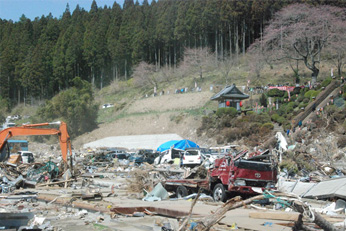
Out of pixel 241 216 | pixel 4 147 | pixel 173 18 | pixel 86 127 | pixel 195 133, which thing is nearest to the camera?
pixel 241 216

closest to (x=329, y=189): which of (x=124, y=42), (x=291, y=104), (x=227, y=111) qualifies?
(x=291, y=104)

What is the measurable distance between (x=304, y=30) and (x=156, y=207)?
46305 mm

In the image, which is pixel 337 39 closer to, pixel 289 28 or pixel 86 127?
pixel 289 28

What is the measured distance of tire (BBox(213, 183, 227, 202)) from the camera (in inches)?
568

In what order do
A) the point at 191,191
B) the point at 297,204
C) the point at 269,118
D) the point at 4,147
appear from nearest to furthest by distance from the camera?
the point at 297,204
the point at 191,191
the point at 4,147
the point at 269,118

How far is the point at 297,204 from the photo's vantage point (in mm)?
8266

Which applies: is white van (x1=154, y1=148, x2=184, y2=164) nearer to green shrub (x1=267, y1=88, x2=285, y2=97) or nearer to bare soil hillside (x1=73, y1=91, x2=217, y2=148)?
bare soil hillside (x1=73, y1=91, x2=217, y2=148)

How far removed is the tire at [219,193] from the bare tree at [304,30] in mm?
39260

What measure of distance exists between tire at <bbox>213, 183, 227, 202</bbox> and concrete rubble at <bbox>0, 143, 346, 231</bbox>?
271mm

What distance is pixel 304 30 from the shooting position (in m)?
53.9

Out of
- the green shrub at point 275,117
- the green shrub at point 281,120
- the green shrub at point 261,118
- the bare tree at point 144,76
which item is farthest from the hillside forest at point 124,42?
the green shrub at point 281,120

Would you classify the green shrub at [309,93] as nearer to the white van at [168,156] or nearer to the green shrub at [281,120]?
the green shrub at [281,120]

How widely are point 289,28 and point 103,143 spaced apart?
28985 mm

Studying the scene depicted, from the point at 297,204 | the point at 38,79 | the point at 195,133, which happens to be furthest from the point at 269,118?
the point at 38,79
